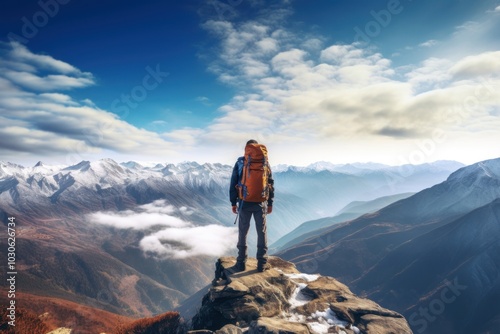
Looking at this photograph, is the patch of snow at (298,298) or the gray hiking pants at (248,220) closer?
the patch of snow at (298,298)

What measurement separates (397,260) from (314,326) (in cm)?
21800

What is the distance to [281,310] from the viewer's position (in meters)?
13.5

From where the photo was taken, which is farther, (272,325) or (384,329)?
(384,329)

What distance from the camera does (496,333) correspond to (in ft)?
342

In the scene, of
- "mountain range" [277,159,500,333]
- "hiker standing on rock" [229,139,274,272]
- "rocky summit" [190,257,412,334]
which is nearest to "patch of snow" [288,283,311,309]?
"rocky summit" [190,257,412,334]

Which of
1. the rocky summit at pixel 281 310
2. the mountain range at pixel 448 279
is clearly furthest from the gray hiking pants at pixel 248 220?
the mountain range at pixel 448 279

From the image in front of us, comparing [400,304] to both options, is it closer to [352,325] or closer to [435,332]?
[435,332]

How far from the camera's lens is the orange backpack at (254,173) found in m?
14.4

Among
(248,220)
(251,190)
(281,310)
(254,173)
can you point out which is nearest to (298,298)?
(281,310)

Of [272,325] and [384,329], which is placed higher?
[272,325]

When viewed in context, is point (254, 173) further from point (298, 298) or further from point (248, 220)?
point (298, 298)

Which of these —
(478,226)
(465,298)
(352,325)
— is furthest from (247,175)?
(478,226)

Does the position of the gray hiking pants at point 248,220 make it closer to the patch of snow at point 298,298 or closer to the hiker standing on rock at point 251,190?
the hiker standing on rock at point 251,190

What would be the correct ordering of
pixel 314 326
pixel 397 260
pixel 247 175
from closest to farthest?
pixel 314 326 → pixel 247 175 → pixel 397 260
